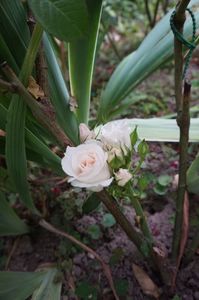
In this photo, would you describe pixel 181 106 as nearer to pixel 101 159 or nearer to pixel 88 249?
pixel 101 159

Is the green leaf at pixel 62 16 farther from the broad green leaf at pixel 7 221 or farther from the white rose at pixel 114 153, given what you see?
the broad green leaf at pixel 7 221

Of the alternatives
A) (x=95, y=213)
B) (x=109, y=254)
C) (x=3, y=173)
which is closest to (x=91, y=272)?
(x=109, y=254)

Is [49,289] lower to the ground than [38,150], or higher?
lower

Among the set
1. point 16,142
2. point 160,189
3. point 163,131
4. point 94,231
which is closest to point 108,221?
point 94,231

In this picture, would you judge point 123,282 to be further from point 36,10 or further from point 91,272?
point 36,10

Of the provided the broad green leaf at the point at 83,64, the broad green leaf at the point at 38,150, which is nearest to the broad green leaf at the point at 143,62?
the broad green leaf at the point at 83,64
